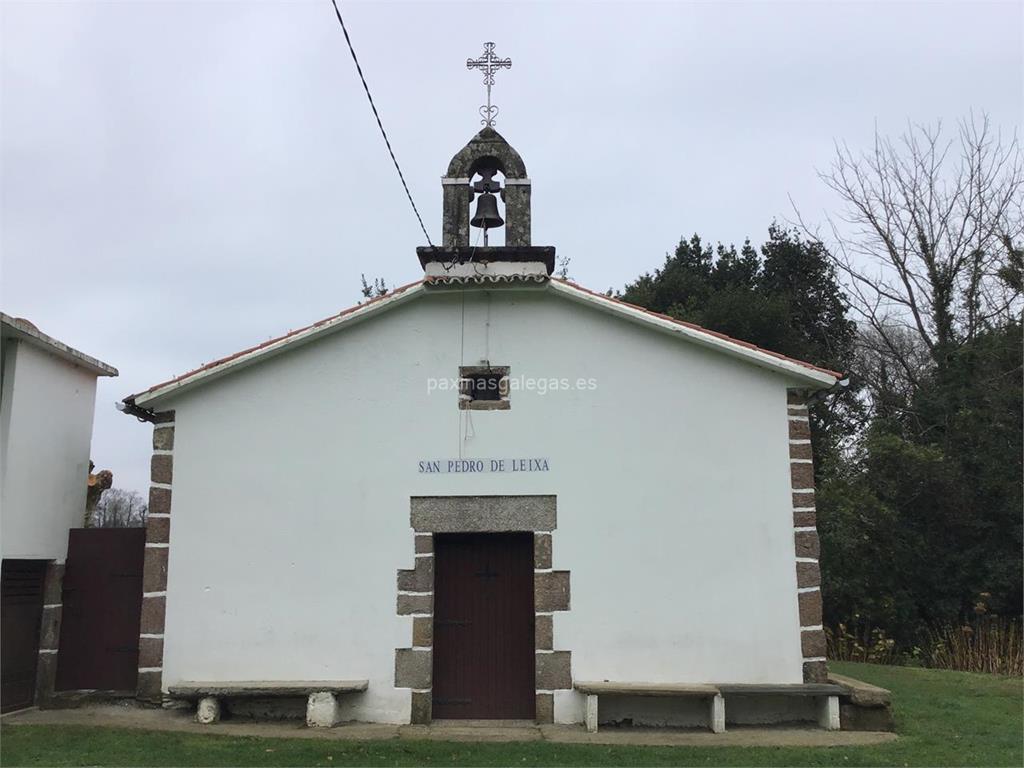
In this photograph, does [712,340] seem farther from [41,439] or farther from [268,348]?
[41,439]

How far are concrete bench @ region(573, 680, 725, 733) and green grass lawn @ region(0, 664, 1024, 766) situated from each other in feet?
2.08

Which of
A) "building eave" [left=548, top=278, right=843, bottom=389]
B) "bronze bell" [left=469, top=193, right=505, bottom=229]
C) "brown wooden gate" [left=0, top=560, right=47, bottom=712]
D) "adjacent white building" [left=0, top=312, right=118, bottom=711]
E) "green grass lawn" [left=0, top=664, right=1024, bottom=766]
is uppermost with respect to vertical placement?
"bronze bell" [left=469, top=193, right=505, bottom=229]

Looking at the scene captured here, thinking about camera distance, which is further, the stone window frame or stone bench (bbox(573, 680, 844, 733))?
the stone window frame

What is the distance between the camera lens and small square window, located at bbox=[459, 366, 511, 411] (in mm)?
9344

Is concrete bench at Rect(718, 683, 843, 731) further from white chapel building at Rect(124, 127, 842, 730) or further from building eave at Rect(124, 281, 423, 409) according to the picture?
building eave at Rect(124, 281, 423, 409)

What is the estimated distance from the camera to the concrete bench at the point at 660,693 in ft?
27.5

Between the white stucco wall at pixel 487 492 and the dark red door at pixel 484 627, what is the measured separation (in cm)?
51

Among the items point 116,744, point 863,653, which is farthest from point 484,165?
point 863,653

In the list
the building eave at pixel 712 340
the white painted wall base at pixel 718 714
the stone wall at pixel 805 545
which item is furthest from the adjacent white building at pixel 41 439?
the stone wall at pixel 805 545

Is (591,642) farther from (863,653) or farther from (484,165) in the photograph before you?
(863,653)

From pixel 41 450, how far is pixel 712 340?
7.19 meters

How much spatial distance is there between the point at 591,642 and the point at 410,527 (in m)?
2.13

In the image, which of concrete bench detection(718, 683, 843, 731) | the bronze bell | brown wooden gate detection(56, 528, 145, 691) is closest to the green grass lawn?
concrete bench detection(718, 683, 843, 731)

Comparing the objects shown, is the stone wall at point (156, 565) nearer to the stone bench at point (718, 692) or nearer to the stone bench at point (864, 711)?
the stone bench at point (718, 692)
